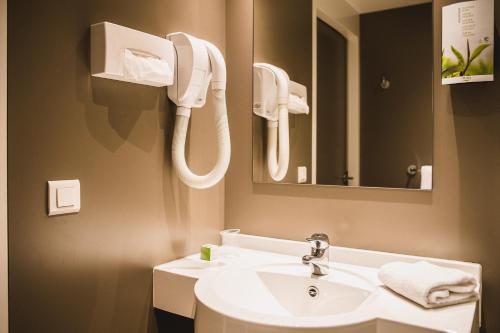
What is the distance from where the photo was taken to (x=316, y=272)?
53.8 inches

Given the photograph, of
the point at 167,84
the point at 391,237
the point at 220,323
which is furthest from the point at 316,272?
the point at 167,84

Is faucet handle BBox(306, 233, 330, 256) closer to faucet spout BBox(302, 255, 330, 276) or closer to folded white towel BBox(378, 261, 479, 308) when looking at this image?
faucet spout BBox(302, 255, 330, 276)

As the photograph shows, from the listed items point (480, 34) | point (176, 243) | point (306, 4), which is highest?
point (306, 4)

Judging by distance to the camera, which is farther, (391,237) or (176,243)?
(176,243)

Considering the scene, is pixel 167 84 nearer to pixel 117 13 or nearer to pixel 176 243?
pixel 117 13

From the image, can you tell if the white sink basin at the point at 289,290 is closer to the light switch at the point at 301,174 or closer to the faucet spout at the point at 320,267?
the faucet spout at the point at 320,267

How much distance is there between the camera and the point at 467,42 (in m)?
1.26

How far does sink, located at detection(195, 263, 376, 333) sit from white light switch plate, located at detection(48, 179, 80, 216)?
0.43 meters

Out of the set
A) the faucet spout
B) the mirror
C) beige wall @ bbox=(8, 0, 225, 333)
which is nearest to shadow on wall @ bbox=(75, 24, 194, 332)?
beige wall @ bbox=(8, 0, 225, 333)

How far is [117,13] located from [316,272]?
1.05 meters

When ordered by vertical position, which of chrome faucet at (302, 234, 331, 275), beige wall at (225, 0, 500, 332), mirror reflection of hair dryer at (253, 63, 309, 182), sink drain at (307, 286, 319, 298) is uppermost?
mirror reflection of hair dryer at (253, 63, 309, 182)

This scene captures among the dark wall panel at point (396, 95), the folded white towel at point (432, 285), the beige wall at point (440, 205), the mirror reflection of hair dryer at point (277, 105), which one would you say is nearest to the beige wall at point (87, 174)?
the mirror reflection of hair dryer at point (277, 105)

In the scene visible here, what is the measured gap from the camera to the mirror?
1.41 m

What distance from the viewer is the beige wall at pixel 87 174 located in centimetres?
107
